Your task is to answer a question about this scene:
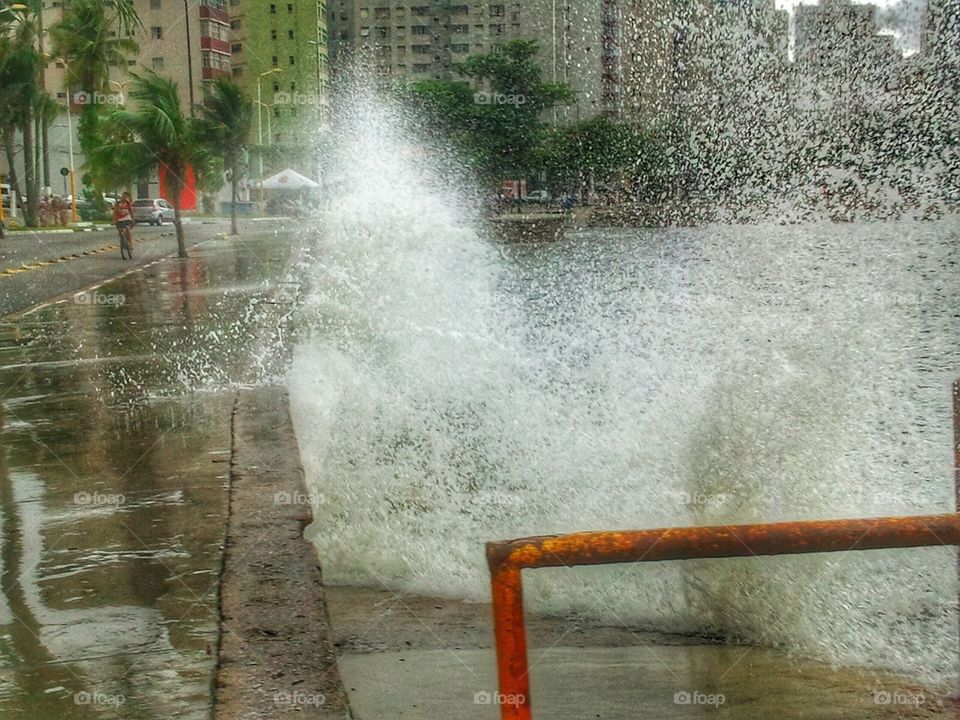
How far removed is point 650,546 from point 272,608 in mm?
2045

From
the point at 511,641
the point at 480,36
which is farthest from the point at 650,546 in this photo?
the point at 480,36

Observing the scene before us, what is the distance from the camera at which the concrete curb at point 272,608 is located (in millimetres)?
3342

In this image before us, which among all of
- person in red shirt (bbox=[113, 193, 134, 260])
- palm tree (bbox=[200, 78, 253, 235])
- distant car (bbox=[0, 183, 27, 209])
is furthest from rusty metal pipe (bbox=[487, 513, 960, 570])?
distant car (bbox=[0, 183, 27, 209])

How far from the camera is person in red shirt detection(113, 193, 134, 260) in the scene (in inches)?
999

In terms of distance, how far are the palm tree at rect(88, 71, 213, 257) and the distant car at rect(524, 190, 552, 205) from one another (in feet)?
23.2

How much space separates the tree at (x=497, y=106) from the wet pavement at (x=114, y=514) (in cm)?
692

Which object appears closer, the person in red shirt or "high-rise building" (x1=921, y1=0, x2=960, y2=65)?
"high-rise building" (x1=921, y1=0, x2=960, y2=65)

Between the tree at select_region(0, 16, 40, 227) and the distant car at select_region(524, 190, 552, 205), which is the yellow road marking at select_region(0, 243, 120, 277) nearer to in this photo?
the distant car at select_region(524, 190, 552, 205)

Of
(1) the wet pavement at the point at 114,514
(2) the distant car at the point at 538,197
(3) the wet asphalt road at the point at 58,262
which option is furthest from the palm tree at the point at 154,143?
(1) the wet pavement at the point at 114,514

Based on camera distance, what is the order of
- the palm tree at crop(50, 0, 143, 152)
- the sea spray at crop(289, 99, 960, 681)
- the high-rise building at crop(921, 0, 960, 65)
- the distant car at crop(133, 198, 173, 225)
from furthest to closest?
the palm tree at crop(50, 0, 143, 152) < the distant car at crop(133, 198, 173, 225) < the high-rise building at crop(921, 0, 960, 65) < the sea spray at crop(289, 99, 960, 681)

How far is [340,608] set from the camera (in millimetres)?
4246

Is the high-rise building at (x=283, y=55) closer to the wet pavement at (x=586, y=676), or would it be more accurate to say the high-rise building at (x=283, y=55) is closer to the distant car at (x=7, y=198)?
the distant car at (x=7, y=198)

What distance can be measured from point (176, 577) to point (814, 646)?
218cm

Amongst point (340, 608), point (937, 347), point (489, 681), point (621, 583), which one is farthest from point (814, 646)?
point (937, 347)
